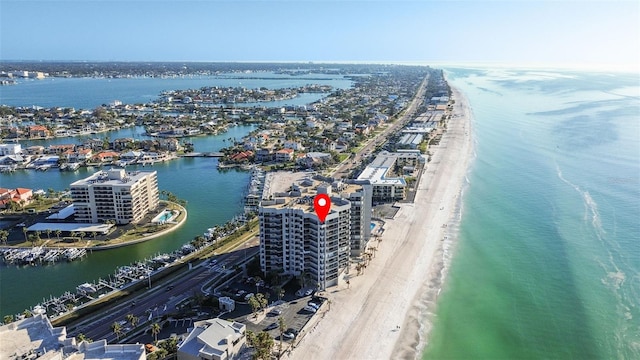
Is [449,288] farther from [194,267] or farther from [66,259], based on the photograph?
[66,259]

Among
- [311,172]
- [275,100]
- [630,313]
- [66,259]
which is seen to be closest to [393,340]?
[630,313]

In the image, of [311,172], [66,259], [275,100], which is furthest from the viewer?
[275,100]

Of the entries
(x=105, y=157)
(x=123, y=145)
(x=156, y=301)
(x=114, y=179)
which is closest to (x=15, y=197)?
(x=114, y=179)

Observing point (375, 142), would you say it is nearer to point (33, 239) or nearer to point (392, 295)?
point (392, 295)

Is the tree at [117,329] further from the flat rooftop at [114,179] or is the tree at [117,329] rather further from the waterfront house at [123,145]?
the waterfront house at [123,145]

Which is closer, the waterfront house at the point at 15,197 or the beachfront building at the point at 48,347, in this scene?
the beachfront building at the point at 48,347

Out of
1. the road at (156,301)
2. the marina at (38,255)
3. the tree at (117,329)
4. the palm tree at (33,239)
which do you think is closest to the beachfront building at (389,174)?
the road at (156,301)

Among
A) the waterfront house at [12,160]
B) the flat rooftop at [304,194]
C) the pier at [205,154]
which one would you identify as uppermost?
the flat rooftop at [304,194]
